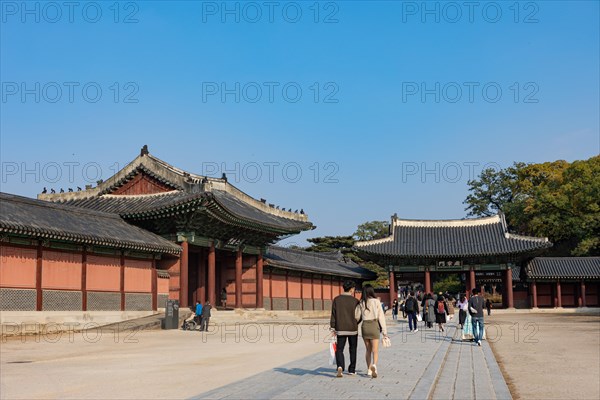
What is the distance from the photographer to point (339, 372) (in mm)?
10531

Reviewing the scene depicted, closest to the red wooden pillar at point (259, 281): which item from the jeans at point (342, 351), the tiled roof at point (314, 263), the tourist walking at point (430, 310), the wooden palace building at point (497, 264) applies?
the tiled roof at point (314, 263)

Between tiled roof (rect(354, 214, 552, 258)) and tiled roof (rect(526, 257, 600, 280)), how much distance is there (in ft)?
10.8

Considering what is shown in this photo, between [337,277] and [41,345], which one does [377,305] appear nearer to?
[41,345]

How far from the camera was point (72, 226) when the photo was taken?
26.5m

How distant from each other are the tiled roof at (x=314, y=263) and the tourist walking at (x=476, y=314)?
75.5 ft

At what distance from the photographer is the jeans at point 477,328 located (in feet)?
62.6

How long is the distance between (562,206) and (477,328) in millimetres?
44002

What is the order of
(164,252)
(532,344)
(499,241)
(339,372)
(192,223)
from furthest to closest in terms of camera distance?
(499,241), (192,223), (164,252), (532,344), (339,372)

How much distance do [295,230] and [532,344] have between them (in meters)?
21.5

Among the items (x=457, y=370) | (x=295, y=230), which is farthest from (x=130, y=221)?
(x=457, y=370)

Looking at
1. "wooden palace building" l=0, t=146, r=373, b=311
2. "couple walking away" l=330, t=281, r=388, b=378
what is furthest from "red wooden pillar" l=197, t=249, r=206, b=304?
"couple walking away" l=330, t=281, r=388, b=378

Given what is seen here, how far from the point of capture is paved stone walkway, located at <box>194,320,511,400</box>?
8.84 m

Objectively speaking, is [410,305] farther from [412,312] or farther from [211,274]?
[211,274]

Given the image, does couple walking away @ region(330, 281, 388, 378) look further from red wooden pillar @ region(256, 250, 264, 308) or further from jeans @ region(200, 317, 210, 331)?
red wooden pillar @ region(256, 250, 264, 308)
